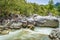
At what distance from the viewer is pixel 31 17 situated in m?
7.21

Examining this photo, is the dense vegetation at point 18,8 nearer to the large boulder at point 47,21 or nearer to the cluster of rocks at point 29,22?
the cluster of rocks at point 29,22

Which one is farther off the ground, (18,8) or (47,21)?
(18,8)

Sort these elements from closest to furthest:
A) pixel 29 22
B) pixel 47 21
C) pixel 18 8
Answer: pixel 29 22
pixel 47 21
pixel 18 8

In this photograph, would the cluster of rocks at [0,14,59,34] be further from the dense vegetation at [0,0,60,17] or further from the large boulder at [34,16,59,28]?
the dense vegetation at [0,0,60,17]

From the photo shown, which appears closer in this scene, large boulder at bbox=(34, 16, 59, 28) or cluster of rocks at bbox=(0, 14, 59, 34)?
cluster of rocks at bbox=(0, 14, 59, 34)

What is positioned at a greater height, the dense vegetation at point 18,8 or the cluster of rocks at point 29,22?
the dense vegetation at point 18,8

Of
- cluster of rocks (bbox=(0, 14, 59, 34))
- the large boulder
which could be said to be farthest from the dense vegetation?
the large boulder

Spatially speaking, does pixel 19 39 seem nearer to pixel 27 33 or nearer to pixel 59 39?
pixel 27 33

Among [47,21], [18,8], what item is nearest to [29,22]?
[47,21]

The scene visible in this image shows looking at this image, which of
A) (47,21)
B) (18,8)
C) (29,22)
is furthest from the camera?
(18,8)

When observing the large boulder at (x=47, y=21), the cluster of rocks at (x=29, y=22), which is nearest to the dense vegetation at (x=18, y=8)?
the cluster of rocks at (x=29, y=22)

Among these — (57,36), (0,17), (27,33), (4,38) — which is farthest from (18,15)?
(57,36)

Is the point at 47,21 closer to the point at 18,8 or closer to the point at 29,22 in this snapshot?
the point at 29,22

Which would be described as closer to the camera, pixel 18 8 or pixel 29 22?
pixel 29 22
